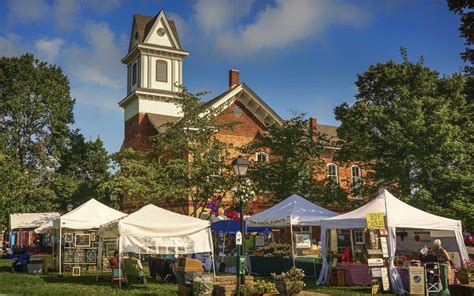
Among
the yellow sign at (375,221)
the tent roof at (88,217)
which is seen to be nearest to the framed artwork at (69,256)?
the tent roof at (88,217)

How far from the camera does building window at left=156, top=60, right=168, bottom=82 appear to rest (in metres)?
42.9

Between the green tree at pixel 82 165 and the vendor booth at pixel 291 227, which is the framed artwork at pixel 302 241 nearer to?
the vendor booth at pixel 291 227

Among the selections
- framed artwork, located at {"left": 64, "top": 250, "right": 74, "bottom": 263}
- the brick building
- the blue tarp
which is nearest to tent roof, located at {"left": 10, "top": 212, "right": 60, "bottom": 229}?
the brick building

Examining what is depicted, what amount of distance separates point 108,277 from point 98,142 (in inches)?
1160

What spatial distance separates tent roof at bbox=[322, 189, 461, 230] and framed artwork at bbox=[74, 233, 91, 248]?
12534 millimetres

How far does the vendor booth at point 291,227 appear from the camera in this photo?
1998 centimetres

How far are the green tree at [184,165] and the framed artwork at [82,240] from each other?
125 inches

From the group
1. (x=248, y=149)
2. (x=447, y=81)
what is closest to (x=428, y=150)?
(x=447, y=81)

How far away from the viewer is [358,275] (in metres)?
17.2

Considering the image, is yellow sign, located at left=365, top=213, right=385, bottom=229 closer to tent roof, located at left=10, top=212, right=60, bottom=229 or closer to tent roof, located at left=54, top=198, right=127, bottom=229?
tent roof, located at left=54, top=198, right=127, bottom=229

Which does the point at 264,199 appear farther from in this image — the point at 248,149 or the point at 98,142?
the point at 98,142

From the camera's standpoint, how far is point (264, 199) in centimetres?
3394

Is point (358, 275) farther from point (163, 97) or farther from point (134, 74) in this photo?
point (134, 74)

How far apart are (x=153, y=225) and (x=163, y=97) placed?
25.5 meters
